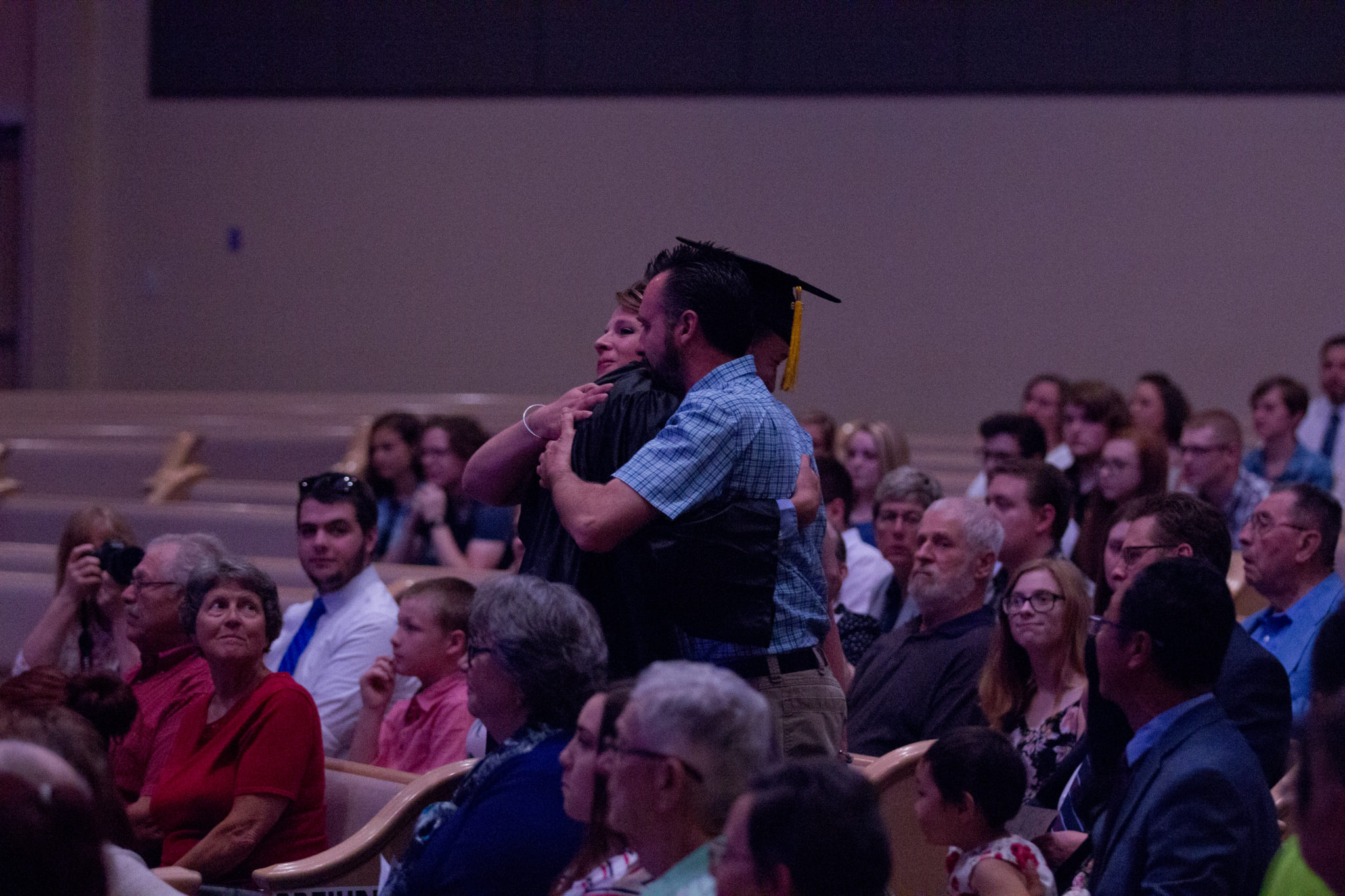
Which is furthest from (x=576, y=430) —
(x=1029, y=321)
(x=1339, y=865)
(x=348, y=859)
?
(x=1029, y=321)

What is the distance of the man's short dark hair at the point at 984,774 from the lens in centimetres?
212

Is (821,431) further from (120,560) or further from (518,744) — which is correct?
(518,744)

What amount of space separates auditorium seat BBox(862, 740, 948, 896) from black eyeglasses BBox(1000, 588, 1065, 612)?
40 centimetres

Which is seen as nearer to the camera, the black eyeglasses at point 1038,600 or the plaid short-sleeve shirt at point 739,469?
the plaid short-sleeve shirt at point 739,469

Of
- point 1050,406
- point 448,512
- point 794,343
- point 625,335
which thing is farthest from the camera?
point 1050,406

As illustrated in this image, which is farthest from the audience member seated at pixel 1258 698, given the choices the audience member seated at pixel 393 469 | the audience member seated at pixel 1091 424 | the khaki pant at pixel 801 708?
the audience member seated at pixel 393 469

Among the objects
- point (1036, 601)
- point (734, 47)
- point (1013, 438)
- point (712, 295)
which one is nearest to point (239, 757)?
point (712, 295)

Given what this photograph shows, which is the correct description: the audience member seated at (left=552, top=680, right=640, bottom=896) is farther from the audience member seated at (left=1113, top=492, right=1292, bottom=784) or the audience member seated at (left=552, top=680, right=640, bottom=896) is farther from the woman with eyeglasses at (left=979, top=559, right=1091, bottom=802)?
the woman with eyeglasses at (left=979, top=559, right=1091, bottom=802)

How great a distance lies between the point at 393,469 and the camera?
5.14 m

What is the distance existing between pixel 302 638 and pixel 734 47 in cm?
574

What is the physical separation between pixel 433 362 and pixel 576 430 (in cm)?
701

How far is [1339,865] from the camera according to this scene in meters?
1.15

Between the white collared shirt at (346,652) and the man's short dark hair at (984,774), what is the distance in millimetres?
1469

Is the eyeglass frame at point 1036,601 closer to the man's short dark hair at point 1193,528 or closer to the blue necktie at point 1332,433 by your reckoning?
the man's short dark hair at point 1193,528
